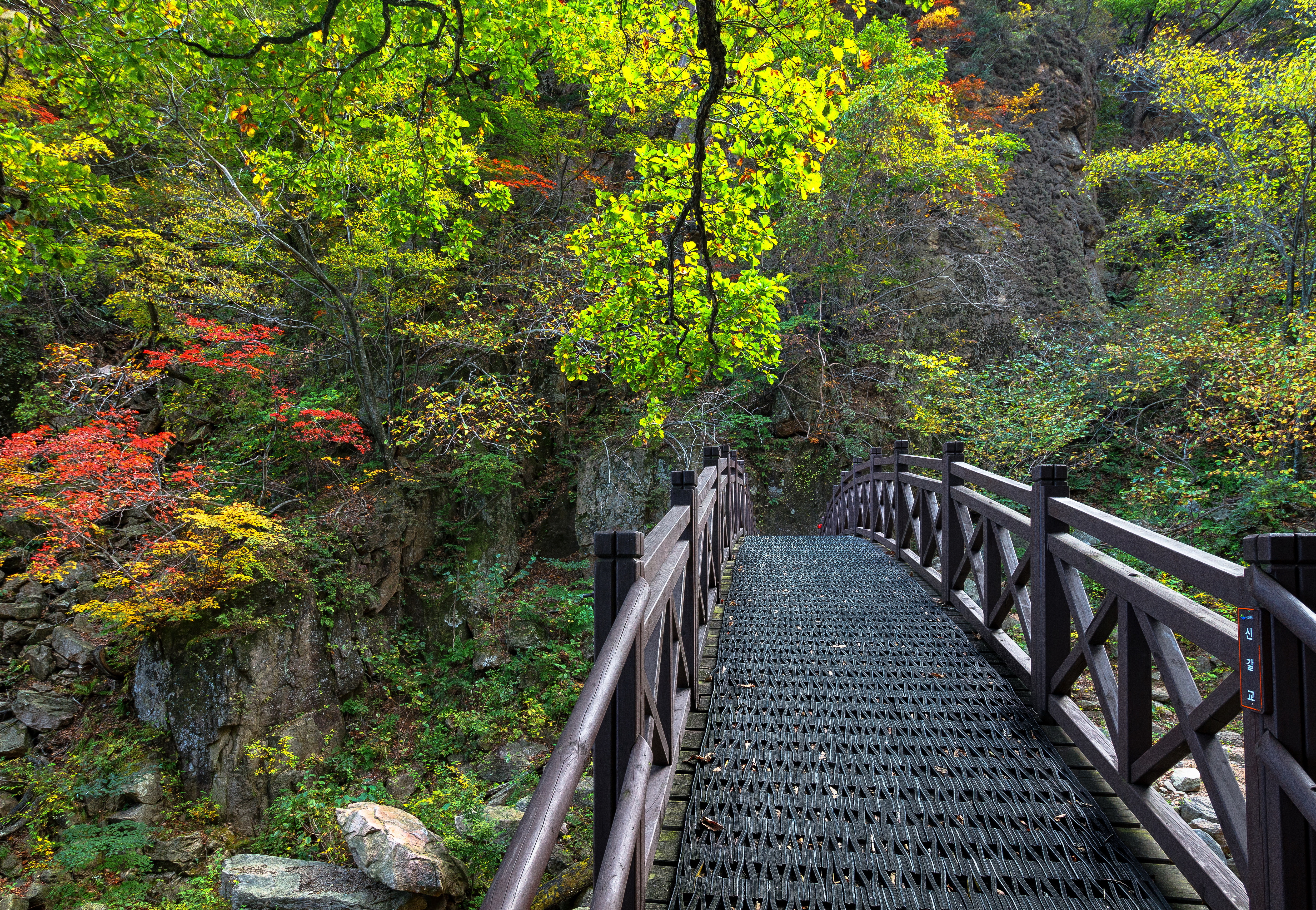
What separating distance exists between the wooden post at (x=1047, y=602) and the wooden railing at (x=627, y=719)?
171 centimetres

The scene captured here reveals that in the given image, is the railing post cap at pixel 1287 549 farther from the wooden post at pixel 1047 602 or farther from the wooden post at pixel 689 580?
the wooden post at pixel 689 580

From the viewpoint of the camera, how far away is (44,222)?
4.42 metres

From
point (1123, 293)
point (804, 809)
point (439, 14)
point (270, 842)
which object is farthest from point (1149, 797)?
point (1123, 293)

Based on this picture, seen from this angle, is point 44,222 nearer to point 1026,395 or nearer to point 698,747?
point 698,747

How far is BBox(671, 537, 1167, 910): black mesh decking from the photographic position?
199cm

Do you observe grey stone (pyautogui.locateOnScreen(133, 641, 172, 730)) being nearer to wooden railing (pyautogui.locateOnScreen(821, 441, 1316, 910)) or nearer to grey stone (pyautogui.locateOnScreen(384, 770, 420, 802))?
grey stone (pyautogui.locateOnScreen(384, 770, 420, 802))

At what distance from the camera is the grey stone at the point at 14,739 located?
8055mm

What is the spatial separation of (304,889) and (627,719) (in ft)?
16.3

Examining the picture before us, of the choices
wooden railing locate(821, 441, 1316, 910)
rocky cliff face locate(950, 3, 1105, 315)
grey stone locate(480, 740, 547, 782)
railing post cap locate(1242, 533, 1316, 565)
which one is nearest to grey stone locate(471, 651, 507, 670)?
grey stone locate(480, 740, 547, 782)

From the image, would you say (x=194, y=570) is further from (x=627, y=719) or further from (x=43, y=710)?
(x=627, y=719)

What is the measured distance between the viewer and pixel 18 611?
30.3 ft

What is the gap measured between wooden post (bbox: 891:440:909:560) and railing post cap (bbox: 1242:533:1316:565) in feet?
16.0

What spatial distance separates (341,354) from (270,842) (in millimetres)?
8123

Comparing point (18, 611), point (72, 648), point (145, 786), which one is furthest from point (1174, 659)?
point (18, 611)
